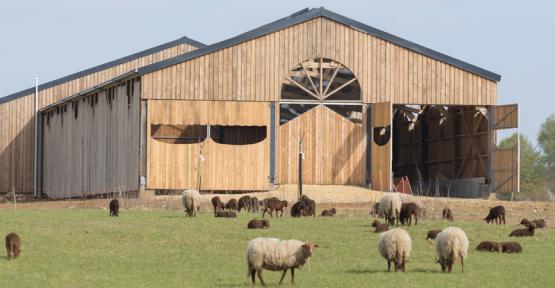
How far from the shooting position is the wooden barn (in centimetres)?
5559

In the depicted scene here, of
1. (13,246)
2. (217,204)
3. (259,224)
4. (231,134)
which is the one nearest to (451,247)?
(13,246)

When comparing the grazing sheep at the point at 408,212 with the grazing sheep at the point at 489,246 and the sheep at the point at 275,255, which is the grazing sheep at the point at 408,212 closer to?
the grazing sheep at the point at 489,246

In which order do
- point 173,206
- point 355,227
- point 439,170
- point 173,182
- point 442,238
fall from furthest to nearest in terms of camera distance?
point 439,170 < point 173,182 < point 173,206 < point 355,227 < point 442,238

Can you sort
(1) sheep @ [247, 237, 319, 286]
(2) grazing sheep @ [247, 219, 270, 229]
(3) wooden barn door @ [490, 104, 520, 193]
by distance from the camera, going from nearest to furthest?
(1) sheep @ [247, 237, 319, 286] → (2) grazing sheep @ [247, 219, 270, 229] → (3) wooden barn door @ [490, 104, 520, 193]

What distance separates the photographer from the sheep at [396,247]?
960 inches

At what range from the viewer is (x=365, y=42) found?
5756cm

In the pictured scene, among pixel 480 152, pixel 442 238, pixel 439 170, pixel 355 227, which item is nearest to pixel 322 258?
pixel 442 238

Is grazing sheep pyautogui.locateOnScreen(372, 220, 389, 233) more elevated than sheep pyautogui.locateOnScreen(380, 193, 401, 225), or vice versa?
sheep pyautogui.locateOnScreen(380, 193, 401, 225)

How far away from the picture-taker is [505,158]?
5772cm

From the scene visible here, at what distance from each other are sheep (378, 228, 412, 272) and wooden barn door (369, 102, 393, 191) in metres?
30.5

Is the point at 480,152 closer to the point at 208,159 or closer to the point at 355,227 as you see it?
the point at 208,159

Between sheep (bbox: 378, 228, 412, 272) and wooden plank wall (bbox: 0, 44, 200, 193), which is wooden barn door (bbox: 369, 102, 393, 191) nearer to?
wooden plank wall (bbox: 0, 44, 200, 193)

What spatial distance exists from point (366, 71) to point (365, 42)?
142cm

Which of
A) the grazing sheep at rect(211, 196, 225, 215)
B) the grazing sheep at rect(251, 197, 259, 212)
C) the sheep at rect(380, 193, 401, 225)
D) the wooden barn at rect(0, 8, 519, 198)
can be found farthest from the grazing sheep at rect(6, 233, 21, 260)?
the wooden barn at rect(0, 8, 519, 198)
